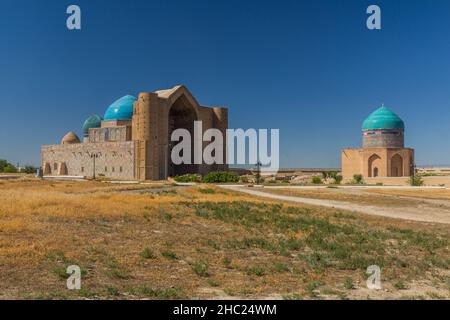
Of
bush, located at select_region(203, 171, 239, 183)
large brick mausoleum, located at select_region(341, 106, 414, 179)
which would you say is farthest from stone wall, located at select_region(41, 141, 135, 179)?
large brick mausoleum, located at select_region(341, 106, 414, 179)

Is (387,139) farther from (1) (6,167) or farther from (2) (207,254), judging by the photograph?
(1) (6,167)

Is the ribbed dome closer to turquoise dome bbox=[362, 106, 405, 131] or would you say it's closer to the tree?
the tree

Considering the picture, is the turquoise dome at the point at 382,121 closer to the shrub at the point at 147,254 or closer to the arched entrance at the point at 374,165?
the arched entrance at the point at 374,165

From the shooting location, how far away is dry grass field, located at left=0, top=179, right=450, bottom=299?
27.4ft

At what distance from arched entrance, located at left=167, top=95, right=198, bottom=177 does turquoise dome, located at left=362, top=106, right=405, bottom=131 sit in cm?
3150

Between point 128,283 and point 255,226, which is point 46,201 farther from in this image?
point 128,283

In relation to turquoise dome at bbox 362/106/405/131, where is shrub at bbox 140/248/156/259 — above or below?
below

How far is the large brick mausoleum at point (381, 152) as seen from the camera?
238 feet

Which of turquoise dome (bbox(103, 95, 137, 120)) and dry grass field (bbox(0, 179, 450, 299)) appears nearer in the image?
dry grass field (bbox(0, 179, 450, 299))

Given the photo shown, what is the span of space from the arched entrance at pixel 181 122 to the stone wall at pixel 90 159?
7.95 metres

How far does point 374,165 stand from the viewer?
7325cm

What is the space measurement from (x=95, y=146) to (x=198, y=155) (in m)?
16.6

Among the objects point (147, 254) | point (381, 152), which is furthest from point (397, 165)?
point (147, 254)
